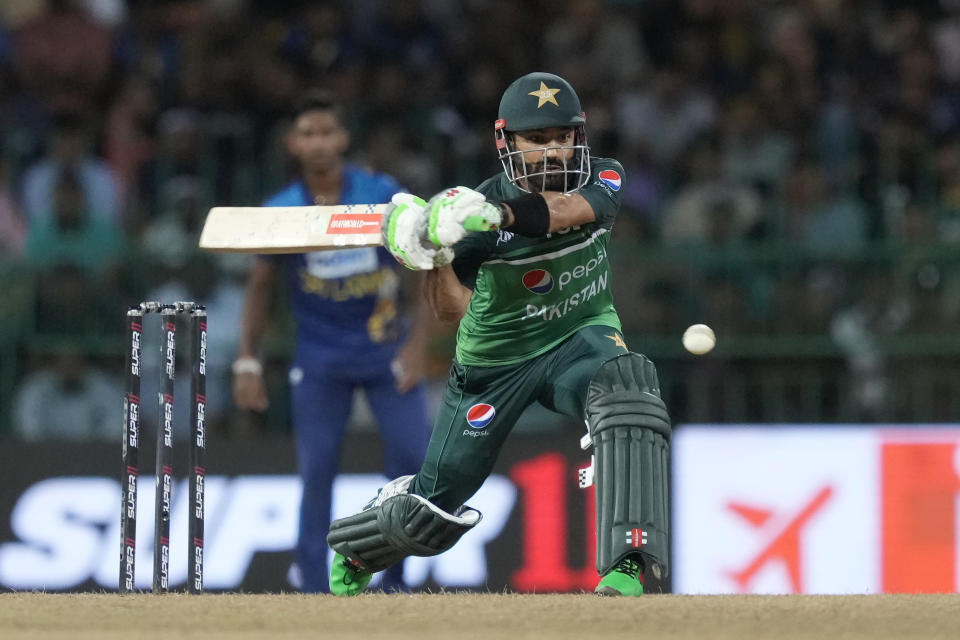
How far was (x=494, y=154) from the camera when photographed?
9422mm

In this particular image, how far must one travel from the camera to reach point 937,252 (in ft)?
28.7

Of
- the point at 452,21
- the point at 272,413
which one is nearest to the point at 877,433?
the point at 272,413

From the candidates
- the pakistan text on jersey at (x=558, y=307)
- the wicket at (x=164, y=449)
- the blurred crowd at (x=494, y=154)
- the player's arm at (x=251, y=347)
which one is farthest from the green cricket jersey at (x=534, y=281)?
the blurred crowd at (x=494, y=154)

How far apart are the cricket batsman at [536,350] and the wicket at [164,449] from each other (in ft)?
1.75

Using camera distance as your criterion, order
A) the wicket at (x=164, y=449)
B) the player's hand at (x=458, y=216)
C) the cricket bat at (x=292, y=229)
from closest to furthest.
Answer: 1. the player's hand at (x=458, y=216)
2. the cricket bat at (x=292, y=229)
3. the wicket at (x=164, y=449)

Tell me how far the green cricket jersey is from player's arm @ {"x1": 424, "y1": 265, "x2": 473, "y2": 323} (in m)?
0.04

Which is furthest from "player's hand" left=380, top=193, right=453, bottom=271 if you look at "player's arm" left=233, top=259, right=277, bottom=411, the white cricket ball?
"player's arm" left=233, top=259, right=277, bottom=411

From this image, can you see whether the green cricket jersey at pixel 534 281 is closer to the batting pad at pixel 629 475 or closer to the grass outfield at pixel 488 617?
the batting pad at pixel 629 475

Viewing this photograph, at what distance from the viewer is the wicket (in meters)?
5.72

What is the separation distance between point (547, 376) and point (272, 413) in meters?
3.68

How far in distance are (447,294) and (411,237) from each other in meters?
0.49

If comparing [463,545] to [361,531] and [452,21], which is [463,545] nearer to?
[361,531]

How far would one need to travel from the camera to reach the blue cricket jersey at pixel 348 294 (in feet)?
23.8

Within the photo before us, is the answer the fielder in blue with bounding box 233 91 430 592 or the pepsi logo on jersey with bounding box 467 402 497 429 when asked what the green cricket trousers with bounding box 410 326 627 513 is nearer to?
the pepsi logo on jersey with bounding box 467 402 497 429
